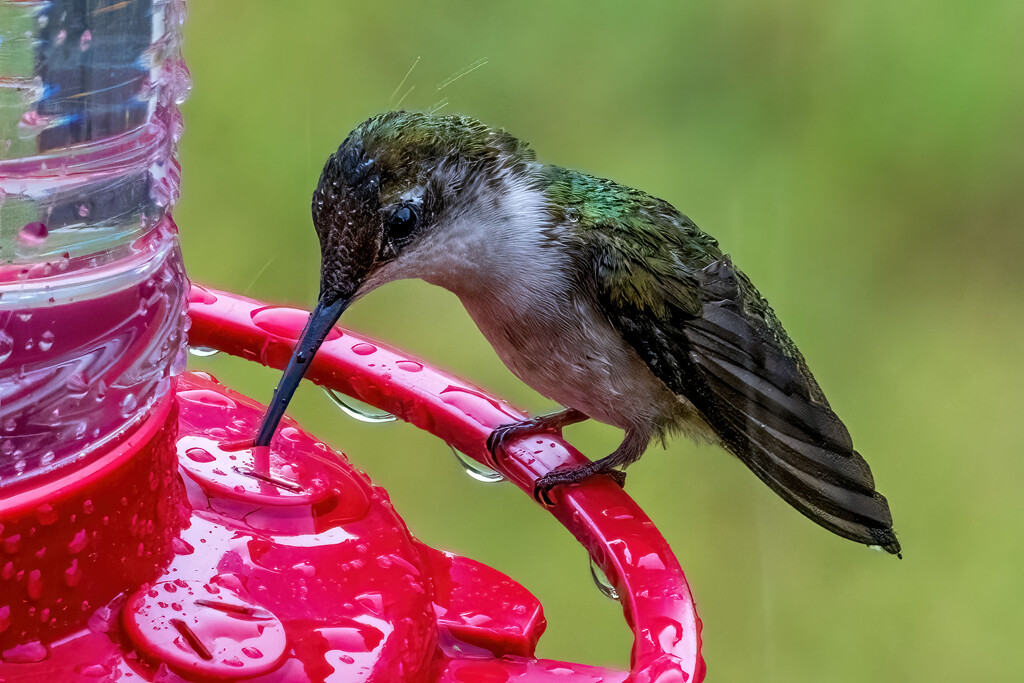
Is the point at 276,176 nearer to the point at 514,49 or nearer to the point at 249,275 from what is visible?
the point at 249,275

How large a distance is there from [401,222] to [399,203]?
0.08ft

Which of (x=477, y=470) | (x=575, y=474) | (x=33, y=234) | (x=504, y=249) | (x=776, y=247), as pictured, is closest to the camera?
(x=33, y=234)

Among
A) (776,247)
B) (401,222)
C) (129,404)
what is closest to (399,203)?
(401,222)

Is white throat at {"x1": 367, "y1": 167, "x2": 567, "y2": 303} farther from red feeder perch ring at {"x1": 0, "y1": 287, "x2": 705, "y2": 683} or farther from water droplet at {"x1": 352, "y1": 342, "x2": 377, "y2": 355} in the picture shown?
red feeder perch ring at {"x1": 0, "y1": 287, "x2": 705, "y2": 683}

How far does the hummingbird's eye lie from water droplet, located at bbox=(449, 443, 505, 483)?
0.31 meters

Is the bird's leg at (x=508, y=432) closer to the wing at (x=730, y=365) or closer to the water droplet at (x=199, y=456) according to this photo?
the wing at (x=730, y=365)

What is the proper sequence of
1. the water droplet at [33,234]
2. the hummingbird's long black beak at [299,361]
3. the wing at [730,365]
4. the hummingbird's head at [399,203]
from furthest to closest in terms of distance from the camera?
1. the wing at [730,365]
2. the hummingbird's head at [399,203]
3. the hummingbird's long black beak at [299,361]
4. the water droplet at [33,234]

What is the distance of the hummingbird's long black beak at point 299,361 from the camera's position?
1.44 meters

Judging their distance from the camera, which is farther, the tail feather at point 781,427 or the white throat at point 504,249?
the white throat at point 504,249

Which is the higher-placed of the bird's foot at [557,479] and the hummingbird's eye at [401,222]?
the hummingbird's eye at [401,222]

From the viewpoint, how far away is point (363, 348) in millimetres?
1818

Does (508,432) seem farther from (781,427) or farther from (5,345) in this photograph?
(5,345)

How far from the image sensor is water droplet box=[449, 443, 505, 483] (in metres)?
1.77

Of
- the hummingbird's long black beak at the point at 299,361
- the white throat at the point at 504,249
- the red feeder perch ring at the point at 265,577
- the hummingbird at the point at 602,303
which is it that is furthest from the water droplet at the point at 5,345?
the white throat at the point at 504,249
